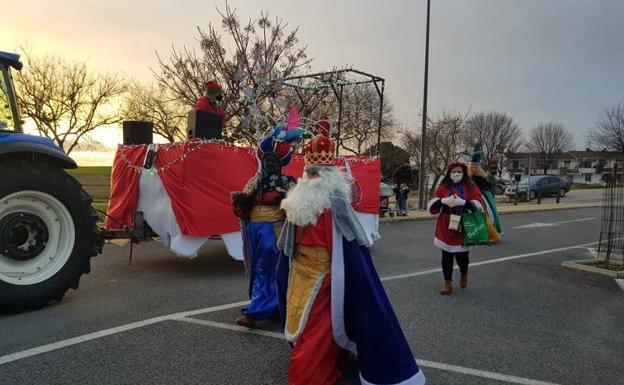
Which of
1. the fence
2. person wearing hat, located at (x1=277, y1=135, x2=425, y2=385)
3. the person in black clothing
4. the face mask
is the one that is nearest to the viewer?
person wearing hat, located at (x1=277, y1=135, x2=425, y2=385)

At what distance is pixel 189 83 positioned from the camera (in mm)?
17125

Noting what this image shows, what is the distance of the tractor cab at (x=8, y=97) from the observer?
5.94m

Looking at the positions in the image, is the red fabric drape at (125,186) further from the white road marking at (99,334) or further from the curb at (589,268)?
the curb at (589,268)

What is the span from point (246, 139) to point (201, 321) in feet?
24.6

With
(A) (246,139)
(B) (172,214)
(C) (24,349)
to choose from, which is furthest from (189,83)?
(C) (24,349)

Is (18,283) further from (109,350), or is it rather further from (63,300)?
(109,350)

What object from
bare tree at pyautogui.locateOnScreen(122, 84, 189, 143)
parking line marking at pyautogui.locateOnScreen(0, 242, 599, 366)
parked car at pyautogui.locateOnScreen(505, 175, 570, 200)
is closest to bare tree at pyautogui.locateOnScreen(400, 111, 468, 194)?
parked car at pyautogui.locateOnScreen(505, 175, 570, 200)

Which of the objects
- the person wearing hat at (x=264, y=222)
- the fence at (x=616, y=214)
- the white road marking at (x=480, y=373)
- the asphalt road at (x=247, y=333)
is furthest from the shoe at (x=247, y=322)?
the fence at (x=616, y=214)

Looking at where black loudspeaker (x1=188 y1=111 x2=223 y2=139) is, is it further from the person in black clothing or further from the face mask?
the person in black clothing

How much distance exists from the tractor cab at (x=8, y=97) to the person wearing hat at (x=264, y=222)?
297 cm

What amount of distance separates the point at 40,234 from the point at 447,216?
4.77 metres

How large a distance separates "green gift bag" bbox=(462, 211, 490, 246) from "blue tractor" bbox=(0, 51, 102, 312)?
14.6ft

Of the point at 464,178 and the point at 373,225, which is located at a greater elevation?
the point at 464,178

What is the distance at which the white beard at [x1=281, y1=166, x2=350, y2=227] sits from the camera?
3.62m
